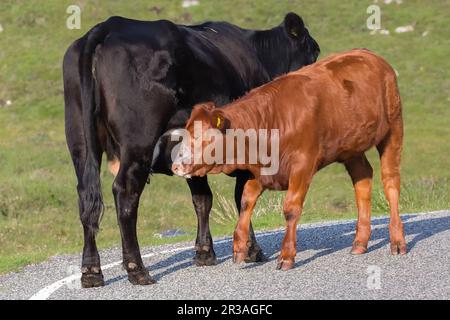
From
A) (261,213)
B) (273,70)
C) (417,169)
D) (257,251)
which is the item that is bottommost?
(417,169)

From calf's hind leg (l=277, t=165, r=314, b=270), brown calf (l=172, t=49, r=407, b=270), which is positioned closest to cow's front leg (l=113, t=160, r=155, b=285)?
brown calf (l=172, t=49, r=407, b=270)

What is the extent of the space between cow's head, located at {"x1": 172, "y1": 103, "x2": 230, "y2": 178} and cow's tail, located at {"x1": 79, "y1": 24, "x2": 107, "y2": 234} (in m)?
0.78

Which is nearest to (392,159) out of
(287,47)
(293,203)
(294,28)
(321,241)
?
(321,241)

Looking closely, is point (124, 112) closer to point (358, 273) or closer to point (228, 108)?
point (228, 108)

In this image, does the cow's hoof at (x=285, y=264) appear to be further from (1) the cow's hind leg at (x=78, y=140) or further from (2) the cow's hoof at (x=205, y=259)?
(1) the cow's hind leg at (x=78, y=140)

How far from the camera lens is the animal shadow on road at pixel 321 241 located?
1062cm

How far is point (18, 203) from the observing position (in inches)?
970

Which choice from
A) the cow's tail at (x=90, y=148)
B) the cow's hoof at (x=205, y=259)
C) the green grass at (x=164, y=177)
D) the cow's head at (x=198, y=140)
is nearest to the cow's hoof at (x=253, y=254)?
the cow's hoof at (x=205, y=259)

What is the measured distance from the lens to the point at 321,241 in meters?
11.7

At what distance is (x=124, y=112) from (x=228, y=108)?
92 cm

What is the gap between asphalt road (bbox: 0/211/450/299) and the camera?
8.77 metres

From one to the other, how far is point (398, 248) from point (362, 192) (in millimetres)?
754
